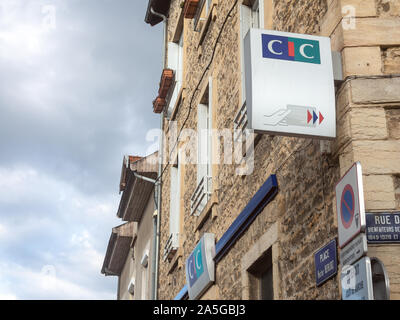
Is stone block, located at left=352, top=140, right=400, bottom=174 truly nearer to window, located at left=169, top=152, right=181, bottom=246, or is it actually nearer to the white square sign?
the white square sign

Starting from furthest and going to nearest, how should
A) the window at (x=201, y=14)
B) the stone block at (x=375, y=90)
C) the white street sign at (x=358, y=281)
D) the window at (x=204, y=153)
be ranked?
1. the window at (x=201, y=14)
2. the window at (x=204, y=153)
3. the stone block at (x=375, y=90)
4. the white street sign at (x=358, y=281)

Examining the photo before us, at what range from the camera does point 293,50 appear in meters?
5.56

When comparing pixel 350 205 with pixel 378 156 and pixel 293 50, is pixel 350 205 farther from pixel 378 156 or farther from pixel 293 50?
pixel 293 50

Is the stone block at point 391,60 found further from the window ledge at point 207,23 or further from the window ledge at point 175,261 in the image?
the window ledge at point 175,261

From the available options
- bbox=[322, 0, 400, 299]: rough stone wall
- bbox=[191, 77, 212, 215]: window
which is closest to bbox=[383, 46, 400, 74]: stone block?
bbox=[322, 0, 400, 299]: rough stone wall

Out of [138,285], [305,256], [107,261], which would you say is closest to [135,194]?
[138,285]

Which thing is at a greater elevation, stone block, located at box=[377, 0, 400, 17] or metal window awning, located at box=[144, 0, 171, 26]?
metal window awning, located at box=[144, 0, 171, 26]

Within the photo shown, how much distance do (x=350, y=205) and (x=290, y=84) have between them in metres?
1.17

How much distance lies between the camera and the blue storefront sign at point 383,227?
4.84 metres

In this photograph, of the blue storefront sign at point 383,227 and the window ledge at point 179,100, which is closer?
the blue storefront sign at point 383,227

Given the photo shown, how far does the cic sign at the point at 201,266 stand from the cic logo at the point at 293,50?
3.93 m

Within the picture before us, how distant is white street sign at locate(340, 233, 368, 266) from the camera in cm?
455

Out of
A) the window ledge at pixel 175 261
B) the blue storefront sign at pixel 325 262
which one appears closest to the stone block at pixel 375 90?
the blue storefront sign at pixel 325 262

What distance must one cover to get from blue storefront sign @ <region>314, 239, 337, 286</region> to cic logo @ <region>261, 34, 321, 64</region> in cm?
148
